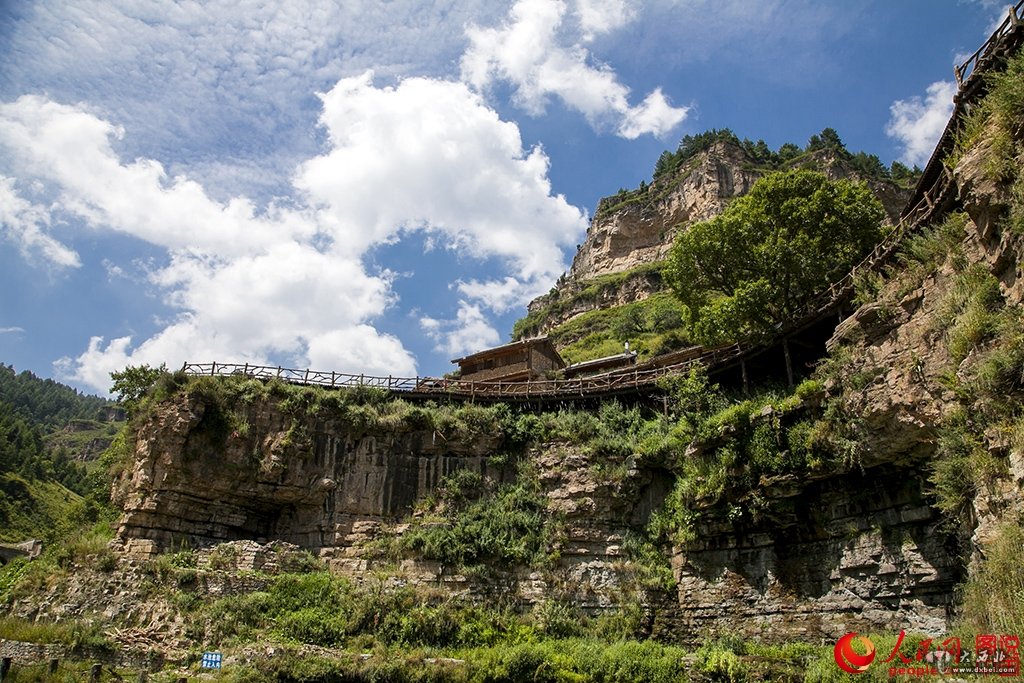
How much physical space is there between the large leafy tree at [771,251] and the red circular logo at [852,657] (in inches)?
530

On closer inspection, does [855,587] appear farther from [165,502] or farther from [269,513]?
[165,502]

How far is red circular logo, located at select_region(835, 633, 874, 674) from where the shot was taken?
19.5 metres

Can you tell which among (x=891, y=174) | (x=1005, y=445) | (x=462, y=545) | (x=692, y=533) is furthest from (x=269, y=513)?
(x=891, y=174)

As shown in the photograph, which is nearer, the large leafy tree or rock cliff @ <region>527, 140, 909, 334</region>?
the large leafy tree

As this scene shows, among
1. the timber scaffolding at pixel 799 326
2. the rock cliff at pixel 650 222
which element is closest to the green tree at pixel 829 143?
the rock cliff at pixel 650 222

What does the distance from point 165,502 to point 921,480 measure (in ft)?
99.4

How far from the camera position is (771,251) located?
3142 cm

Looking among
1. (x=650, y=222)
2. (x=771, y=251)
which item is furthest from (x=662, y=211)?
(x=771, y=251)

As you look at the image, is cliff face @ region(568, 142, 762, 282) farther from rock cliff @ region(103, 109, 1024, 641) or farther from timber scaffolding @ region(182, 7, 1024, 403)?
rock cliff @ region(103, 109, 1024, 641)

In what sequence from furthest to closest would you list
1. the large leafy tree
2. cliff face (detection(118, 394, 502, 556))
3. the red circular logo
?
the large leafy tree, cliff face (detection(118, 394, 502, 556)), the red circular logo

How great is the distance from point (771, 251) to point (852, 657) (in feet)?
58.1

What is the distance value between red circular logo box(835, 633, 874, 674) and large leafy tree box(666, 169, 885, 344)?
44.1 feet

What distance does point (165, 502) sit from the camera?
30.6m

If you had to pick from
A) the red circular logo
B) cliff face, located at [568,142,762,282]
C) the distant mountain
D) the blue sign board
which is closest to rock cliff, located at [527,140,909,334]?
cliff face, located at [568,142,762,282]
